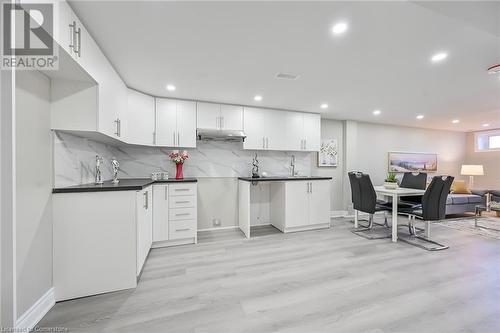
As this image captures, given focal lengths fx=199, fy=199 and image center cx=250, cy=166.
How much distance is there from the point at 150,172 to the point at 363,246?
3.62 m

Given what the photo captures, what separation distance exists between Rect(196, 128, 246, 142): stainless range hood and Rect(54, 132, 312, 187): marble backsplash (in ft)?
0.91

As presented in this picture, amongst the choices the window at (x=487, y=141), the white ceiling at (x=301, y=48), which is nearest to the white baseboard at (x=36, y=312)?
the white ceiling at (x=301, y=48)

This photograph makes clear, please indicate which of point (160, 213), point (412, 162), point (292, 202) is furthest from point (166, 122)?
point (412, 162)

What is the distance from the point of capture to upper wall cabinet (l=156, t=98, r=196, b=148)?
3268mm

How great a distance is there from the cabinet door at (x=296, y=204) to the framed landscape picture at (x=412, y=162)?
321 cm

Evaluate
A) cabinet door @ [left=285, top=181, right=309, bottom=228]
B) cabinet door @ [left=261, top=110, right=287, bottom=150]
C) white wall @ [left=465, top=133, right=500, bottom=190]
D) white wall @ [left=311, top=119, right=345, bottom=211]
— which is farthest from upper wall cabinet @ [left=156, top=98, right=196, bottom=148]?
white wall @ [left=465, top=133, right=500, bottom=190]

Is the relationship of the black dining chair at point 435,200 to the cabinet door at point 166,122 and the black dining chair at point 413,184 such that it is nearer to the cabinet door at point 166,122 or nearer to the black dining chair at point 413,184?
the black dining chair at point 413,184

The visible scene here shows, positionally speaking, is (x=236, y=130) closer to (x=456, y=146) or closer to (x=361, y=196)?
(x=361, y=196)

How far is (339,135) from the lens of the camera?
4.88 meters

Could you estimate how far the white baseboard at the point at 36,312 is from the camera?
133 cm

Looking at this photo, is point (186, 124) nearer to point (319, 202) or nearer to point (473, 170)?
point (319, 202)

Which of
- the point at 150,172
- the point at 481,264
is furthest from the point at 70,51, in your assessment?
the point at 481,264

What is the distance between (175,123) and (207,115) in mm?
555

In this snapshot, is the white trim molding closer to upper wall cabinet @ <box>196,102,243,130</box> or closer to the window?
upper wall cabinet @ <box>196,102,243,130</box>
